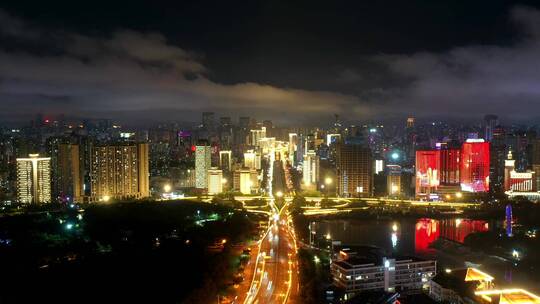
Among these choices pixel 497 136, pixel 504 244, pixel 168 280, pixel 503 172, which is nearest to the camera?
pixel 168 280

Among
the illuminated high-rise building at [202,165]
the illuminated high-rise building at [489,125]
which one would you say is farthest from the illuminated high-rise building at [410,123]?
the illuminated high-rise building at [202,165]

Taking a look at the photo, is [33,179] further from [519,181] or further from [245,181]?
[519,181]

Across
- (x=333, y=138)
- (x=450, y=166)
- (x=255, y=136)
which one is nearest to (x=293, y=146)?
(x=255, y=136)

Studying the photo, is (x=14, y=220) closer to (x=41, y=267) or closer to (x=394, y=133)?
(x=41, y=267)

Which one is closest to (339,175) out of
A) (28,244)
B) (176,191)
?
(176,191)

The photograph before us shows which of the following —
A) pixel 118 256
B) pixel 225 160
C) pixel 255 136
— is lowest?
pixel 118 256

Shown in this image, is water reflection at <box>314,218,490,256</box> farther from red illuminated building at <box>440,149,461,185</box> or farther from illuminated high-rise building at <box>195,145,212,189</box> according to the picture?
illuminated high-rise building at <box>195,145,212,189</box>
